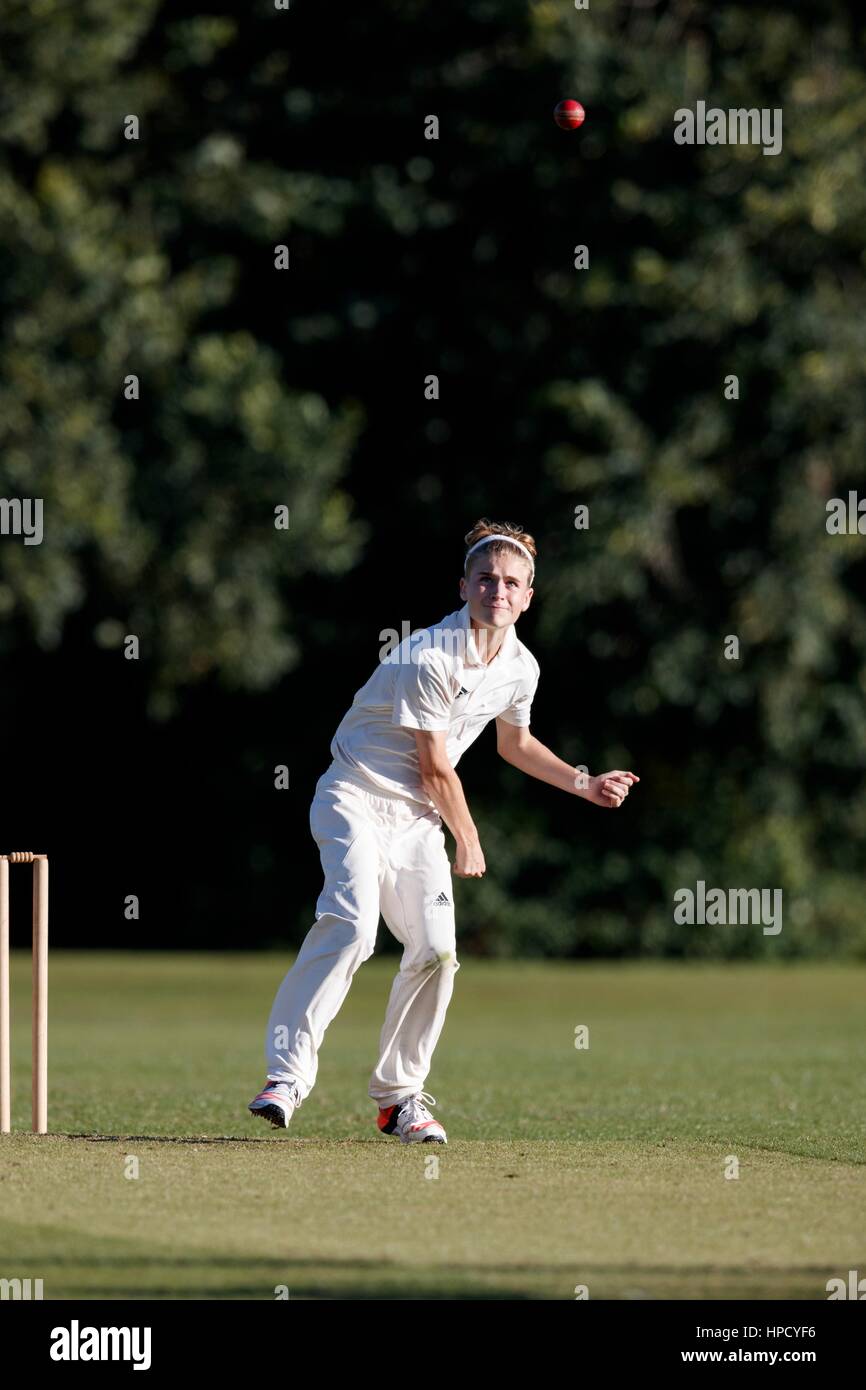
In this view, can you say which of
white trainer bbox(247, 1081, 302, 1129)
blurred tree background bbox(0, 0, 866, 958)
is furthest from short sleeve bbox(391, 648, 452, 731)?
blurred tree background bbox(0, 0, 866, 958)

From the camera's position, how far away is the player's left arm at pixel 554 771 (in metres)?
8.10

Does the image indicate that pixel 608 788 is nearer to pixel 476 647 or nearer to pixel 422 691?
pixel 476 647

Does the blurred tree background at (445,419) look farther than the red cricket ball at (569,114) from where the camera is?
Yes

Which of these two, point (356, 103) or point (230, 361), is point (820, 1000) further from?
point (356, 103)

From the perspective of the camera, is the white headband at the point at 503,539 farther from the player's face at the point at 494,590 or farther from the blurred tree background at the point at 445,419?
the blurred tree background at the point at 445,419

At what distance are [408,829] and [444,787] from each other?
0.26m

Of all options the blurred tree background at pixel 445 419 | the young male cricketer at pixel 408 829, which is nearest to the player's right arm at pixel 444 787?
the young male cricketer at pixel 408 829

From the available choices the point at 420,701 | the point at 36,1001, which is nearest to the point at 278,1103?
the point at 36,1001

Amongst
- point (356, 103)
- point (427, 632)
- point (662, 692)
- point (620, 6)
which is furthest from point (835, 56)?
point (427, 632)

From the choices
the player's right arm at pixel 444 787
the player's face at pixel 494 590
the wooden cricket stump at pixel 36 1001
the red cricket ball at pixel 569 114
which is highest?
the red cricket ball at pixel 569 114

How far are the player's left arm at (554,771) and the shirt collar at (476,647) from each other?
292mm

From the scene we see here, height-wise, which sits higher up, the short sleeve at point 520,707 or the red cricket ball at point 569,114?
the red cricket ball at point 569,114

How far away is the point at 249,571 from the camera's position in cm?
2133

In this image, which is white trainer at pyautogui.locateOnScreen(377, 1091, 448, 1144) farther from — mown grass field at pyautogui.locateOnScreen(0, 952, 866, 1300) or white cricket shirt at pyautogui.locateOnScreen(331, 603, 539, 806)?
white cricket shirt at pyautogui.locateOnScreen(331, 603, 539, 806)
